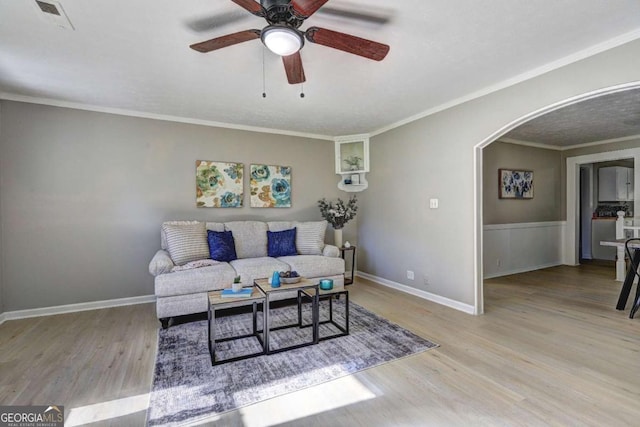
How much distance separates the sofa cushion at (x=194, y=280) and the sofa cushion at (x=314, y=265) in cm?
81

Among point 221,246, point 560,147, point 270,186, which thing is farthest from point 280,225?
point 560,147

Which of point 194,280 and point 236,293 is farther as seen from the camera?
point 194,280

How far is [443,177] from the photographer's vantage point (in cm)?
379

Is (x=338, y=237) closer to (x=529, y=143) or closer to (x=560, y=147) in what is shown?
(x=529, y=143)

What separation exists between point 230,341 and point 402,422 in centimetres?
171

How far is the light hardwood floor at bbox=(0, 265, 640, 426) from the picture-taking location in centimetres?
178

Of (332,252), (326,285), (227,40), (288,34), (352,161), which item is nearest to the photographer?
(288,34)

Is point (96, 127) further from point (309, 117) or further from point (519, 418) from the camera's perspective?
point (519, 418)

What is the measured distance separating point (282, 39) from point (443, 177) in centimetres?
275

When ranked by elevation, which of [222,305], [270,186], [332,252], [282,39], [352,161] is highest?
[282,39]

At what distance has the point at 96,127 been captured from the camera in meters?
3.74

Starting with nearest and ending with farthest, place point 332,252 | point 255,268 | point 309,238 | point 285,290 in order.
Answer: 1. point 285,290
2. point 255,268
3. point 332,252
4. point 309,238

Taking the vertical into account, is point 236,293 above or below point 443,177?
below

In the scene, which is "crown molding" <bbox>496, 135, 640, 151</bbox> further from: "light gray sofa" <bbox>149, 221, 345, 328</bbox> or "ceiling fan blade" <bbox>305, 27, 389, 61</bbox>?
"ceiling fan blade" <bbox>305, 27, 389, 61</bbox>
